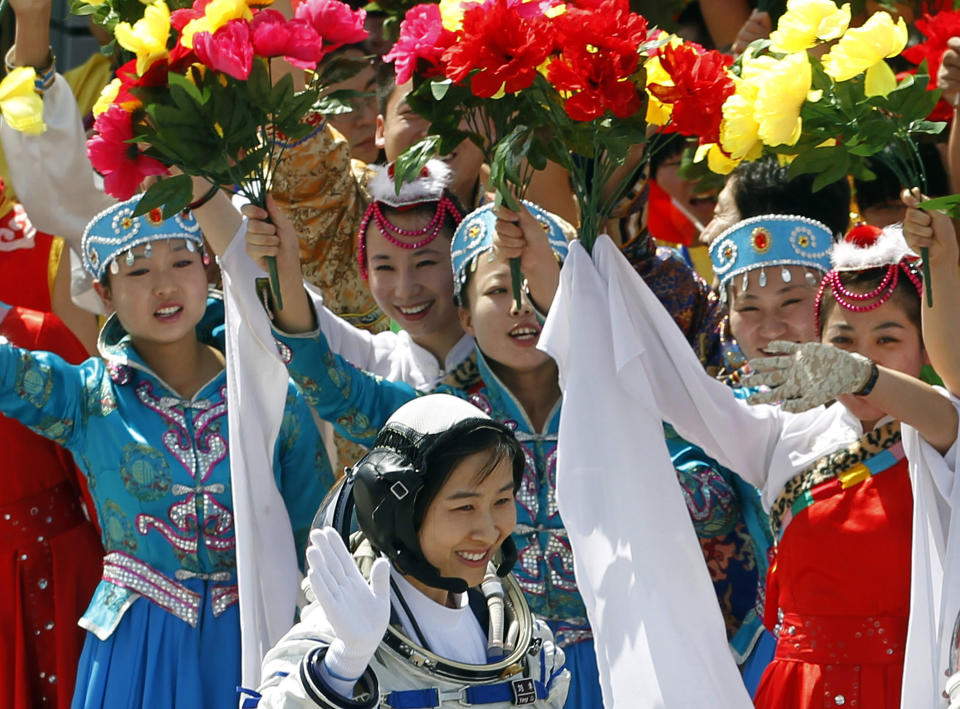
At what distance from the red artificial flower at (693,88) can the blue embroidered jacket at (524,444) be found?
1123 mm

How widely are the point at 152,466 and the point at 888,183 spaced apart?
2.31 meters

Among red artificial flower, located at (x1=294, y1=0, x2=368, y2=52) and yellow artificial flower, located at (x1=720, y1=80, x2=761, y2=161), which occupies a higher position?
red artificial flower, located at (x1=294, y1=0, x2=368, y2=52)

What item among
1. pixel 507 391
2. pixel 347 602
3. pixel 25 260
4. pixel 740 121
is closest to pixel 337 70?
pixel 507 391

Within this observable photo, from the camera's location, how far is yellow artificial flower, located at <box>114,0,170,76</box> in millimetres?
4105

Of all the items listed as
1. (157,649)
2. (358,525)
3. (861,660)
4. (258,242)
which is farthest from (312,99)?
(861,660)

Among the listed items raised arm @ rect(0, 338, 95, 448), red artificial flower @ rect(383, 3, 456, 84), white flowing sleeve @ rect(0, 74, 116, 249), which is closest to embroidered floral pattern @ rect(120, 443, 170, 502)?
raised arm @ rect(0, 338, 95, 448)

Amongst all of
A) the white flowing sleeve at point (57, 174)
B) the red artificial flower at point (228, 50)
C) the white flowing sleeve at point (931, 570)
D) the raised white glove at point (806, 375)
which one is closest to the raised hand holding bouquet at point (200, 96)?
the red artificial flower at point (228, 50)

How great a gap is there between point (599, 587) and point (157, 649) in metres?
1.43

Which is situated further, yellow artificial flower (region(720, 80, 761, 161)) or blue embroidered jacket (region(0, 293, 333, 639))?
blue embroidered jacket (region(0, 293, 333, 639))

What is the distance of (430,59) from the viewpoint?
12.9 feet

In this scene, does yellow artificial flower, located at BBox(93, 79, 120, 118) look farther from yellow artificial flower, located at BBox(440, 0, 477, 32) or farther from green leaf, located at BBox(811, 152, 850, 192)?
green leaf, located at BBox(811, 152, 850, 192)

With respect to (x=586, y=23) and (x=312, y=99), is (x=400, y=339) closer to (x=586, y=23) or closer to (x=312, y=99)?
(x=312, y=99)

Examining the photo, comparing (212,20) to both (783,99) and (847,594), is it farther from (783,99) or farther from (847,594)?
(847,594)

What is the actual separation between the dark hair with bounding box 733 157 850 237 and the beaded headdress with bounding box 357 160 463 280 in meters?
0.86
